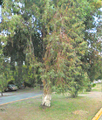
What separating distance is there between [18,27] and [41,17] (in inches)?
58.7

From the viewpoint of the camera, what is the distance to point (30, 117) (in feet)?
25.0

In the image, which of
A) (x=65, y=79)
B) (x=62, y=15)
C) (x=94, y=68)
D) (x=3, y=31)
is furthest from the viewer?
(x=94, y=68)

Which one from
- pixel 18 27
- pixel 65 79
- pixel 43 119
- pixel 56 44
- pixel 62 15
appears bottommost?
pixel 43 119

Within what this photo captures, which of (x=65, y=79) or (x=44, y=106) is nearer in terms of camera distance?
(x=65, y=79)

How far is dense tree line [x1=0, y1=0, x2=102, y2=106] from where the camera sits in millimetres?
7473

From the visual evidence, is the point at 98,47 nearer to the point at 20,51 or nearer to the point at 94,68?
the point at 94,68

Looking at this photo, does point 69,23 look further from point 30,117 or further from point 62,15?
point 30,117

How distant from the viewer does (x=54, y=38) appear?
301 inches

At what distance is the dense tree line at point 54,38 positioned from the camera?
7473 millimetres

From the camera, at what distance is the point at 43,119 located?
7.34 meters

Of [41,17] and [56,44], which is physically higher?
[41,17]

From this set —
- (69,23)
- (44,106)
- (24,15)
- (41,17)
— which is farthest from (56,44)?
(44,106)

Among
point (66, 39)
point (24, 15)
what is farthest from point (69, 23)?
point (24, 15)

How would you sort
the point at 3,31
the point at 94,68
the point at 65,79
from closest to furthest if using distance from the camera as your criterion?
the point at 3,31 → the point at 65,79 → the point at 94,68
